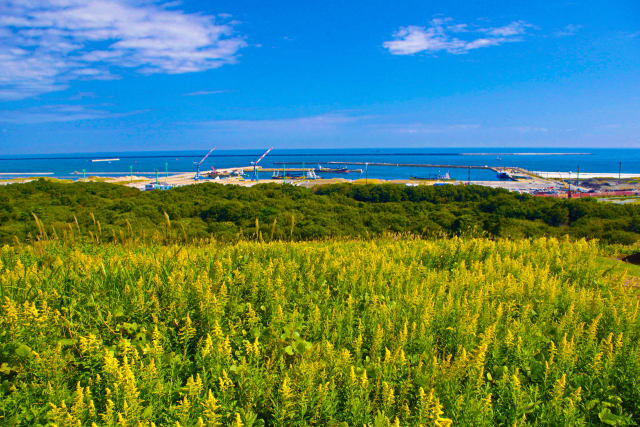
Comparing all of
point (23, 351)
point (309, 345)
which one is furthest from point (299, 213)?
point (23, 351)

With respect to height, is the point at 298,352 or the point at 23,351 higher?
the point at 23,351

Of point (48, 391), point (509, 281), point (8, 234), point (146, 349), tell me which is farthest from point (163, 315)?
point (8, 234)

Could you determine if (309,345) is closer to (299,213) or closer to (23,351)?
(23,351)

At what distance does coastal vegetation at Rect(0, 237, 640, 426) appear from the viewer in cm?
208

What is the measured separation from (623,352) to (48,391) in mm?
3961

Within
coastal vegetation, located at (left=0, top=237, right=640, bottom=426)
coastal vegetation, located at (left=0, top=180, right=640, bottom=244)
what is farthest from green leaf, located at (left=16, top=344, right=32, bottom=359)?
coastal vegetation, located at (left=0, top=180, right=640, bottom=244)

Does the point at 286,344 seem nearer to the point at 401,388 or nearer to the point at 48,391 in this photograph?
the point at 401,388

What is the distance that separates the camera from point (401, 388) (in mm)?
2273

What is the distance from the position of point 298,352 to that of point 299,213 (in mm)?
10576

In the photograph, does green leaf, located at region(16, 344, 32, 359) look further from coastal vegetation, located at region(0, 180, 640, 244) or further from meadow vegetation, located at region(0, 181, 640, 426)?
coastal vegetation, located at region(0, 180, 640, 244)

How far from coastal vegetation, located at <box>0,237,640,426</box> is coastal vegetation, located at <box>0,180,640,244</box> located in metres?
5.85

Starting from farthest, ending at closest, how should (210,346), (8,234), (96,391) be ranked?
(8,234) < (210,346) < (96,391)

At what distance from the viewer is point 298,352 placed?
8.91 feet

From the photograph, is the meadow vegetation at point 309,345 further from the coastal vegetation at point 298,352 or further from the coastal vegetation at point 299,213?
the coastal vegetation at point 299,213
